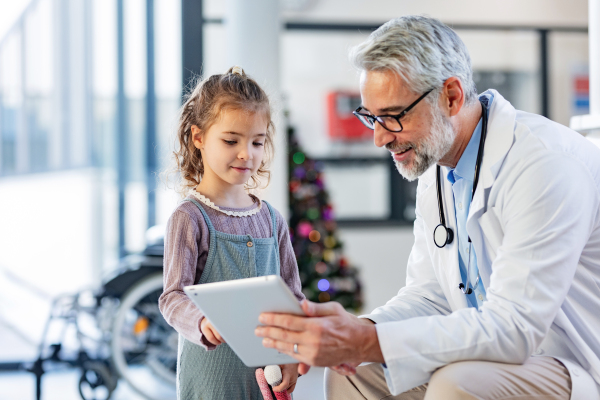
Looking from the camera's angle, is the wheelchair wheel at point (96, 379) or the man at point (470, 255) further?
the wheelchair wheel at point (96, 379)

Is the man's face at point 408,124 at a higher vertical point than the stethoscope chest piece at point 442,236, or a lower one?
higher

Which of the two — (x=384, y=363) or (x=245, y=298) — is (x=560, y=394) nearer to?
(x=384, y=363)

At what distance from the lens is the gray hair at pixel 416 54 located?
1485 mm

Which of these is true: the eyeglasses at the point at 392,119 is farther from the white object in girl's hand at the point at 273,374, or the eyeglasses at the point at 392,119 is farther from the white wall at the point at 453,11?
the white wall at the point at 453,11

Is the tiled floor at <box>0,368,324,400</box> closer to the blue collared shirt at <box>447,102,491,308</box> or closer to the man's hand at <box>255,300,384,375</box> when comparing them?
the blue collared shirt at <box>447,102,491,308</box>

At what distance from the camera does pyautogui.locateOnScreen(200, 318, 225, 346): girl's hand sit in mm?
1323

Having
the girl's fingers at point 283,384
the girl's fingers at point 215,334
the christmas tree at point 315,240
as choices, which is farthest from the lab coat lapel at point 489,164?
the christmas tree at point 315,240

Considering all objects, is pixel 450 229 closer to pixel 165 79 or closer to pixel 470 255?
pixel 470 255

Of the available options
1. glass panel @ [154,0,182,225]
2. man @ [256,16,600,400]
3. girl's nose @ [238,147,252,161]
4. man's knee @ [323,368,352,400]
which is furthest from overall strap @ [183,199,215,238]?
glass panel @ [154,0,182,225]

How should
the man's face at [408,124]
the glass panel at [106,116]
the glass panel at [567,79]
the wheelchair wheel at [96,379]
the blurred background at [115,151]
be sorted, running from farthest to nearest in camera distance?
the glass panel at [567,79] < the glass panel at [106,116] < the blurred background at [115,151] < the wheelchair wheel at [96,379] < the man's face at [408,124]

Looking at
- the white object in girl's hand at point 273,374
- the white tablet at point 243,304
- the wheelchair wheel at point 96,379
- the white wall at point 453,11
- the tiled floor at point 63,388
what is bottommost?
the tiled floor at point 63,388

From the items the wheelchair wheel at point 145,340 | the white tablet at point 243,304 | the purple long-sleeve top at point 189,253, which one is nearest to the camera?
the white tablet at point 243,304

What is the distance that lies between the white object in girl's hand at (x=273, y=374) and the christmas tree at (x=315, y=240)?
2590mm

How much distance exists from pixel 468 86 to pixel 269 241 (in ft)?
2.13
